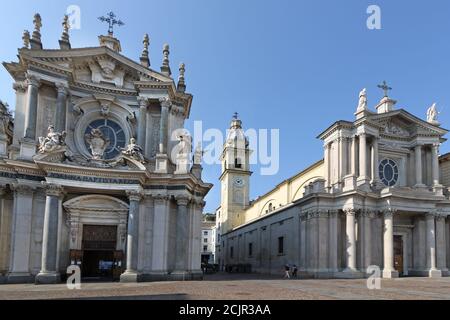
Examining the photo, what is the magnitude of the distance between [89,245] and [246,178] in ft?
147

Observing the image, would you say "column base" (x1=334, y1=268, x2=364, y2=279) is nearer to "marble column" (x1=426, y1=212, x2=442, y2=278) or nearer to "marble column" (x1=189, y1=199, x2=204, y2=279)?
"marble column" (x1=426, y1=212, x2=442, y2=278)

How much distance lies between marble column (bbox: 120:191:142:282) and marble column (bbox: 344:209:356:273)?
57.9 ft

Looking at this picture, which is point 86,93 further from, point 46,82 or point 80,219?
point 80,219

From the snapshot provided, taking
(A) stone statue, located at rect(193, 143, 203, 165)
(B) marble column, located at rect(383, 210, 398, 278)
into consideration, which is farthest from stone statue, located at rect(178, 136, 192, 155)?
(B) marble column, located at rect(383, 210, 398, 278)

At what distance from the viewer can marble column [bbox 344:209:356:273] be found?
3372 cm

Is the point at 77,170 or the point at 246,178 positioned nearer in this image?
the point at 77,170

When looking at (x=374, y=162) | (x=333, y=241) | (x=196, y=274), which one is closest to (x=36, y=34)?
(x=196, y=274)

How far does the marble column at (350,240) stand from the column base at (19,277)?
77.5 feet

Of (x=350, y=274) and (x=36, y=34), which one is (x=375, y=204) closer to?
(x=350, y=274)

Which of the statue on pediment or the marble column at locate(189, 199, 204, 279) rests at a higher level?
the statue on pediment

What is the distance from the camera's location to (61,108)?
2764cm

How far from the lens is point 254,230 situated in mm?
54062

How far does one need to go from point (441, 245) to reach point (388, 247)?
6.22m
